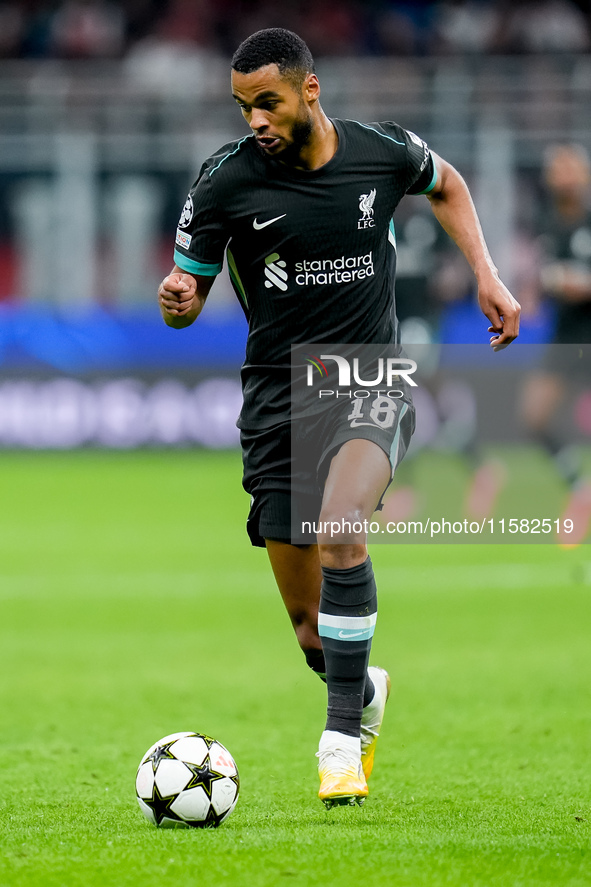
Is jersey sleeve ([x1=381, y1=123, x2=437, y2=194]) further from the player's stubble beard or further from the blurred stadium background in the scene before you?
the blurred stadium background

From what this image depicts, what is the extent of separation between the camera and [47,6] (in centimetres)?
2225

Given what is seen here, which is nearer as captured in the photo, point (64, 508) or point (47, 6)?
point (64, 508)

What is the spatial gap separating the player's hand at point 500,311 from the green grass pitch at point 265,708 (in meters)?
1.41

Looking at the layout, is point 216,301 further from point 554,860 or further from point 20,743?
point 554,860

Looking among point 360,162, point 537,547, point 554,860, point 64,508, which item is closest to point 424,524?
point 537,547

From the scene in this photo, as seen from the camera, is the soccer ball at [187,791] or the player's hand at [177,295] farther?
the player's hand at [177,295]

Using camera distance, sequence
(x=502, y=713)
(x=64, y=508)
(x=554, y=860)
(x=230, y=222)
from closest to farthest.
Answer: (x=554, y=860), (x=230, y=222), (x=502, y=713), (x=64, y=508)

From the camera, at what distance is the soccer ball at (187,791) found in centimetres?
377

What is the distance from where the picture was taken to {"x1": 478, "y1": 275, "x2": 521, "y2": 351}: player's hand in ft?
14.0

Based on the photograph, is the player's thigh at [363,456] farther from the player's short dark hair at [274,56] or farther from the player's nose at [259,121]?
the player's short dark hair at [274,56]

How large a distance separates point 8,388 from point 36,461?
0.90m

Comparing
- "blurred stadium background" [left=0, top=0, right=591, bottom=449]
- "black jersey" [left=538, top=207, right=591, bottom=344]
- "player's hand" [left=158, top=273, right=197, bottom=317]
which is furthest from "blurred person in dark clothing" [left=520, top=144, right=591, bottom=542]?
"player's hand" [left=158, top=273, right=197, bottom=317]

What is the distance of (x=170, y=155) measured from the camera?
18.1 meters
